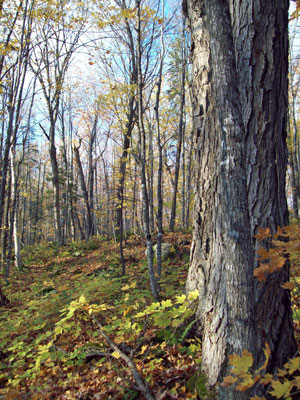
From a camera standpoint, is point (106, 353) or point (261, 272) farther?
point (106, 353)

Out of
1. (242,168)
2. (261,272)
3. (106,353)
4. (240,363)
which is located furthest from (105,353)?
(242,168)

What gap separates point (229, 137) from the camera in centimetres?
149

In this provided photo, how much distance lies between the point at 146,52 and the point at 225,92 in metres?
4.91

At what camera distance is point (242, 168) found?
1482 mm

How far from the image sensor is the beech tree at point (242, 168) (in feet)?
4.88

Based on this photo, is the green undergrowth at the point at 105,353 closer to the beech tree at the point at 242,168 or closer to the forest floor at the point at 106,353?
the forest floor at the point at 106,353

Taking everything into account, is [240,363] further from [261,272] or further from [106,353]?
[106,353]

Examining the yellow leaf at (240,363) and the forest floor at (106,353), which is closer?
the yellow leaf at (240,363)

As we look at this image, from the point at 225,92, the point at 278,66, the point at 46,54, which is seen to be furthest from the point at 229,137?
the point at 46,54

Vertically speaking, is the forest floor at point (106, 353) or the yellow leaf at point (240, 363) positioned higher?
the yellow leaf at point (240, 363)

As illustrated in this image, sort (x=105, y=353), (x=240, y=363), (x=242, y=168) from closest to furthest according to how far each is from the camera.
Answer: (x=240, y=363)
(x=242, y=168)
(x=105, y=353)

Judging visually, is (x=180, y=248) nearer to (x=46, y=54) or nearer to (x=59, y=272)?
(x=59, y=272)

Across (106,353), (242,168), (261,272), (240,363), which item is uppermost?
(242,168)

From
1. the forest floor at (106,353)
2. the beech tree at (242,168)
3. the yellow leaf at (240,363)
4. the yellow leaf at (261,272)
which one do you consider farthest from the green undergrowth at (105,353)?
the yellow leaf at (261,272)
